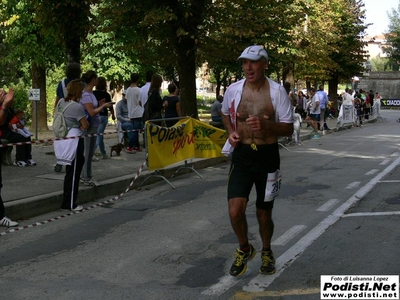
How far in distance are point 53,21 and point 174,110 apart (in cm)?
326

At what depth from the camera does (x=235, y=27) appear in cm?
1756

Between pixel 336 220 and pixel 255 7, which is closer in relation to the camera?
pixel 336 220

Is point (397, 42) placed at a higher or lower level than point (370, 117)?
higher

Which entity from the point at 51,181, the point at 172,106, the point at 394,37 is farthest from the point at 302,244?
the point at 394,37

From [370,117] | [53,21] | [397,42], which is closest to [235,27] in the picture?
[53,21]

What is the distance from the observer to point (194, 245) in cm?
691

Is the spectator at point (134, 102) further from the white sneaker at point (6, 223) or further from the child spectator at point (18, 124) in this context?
the white sneaker at point (6, 223)

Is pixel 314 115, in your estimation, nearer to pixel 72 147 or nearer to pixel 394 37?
pixel 72 147

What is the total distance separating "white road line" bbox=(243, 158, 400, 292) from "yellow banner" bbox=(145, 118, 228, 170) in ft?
11.4

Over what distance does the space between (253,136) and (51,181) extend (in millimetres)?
6238

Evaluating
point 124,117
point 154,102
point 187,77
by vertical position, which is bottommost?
point 124,117

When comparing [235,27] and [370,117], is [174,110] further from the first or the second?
[370,117]

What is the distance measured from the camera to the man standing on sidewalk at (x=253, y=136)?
18.0 ft

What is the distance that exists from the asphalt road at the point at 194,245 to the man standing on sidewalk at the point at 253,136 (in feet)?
1.66
